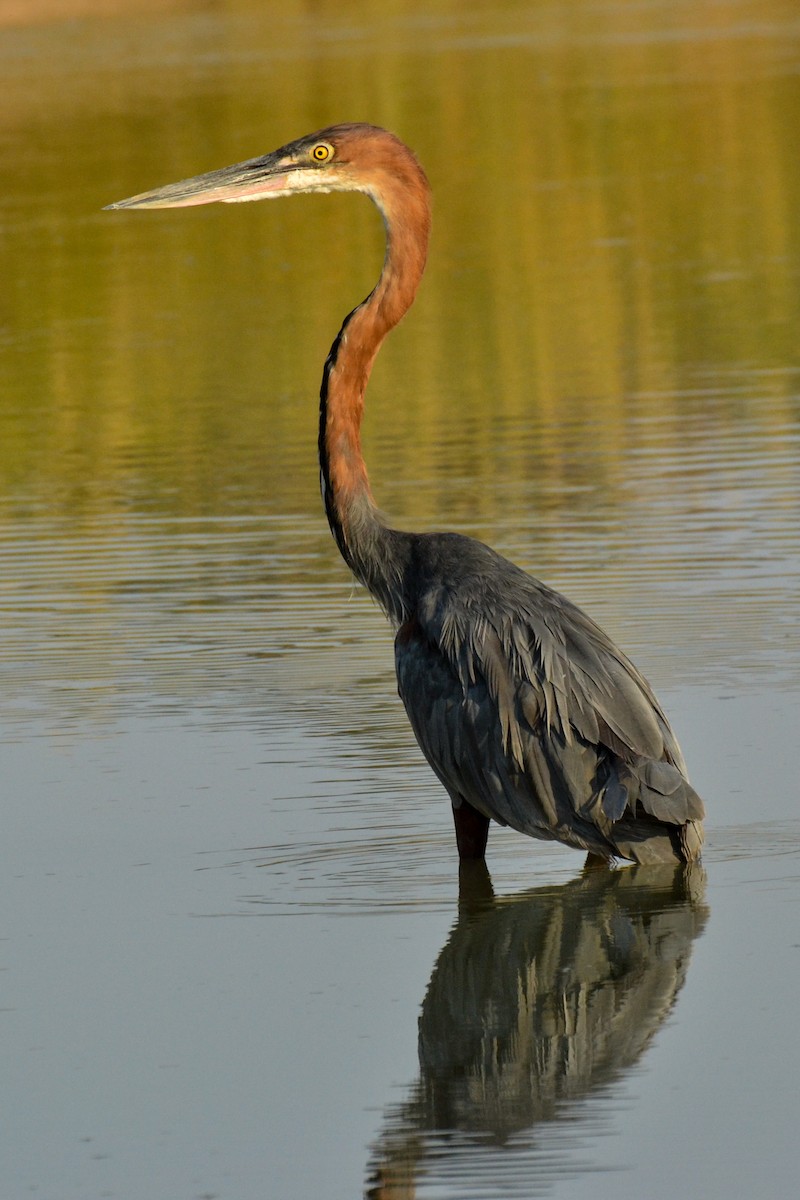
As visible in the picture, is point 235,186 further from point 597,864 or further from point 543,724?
point 597,864

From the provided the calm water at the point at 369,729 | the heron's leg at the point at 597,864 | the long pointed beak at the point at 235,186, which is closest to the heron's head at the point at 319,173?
the long pointed beak at the point at 235,186

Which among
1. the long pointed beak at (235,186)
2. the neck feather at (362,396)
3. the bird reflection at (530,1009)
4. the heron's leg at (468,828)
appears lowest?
the bird reflection at (530,1009)

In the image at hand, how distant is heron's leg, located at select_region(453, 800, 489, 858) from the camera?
7.55 m

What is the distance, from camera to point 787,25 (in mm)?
50500

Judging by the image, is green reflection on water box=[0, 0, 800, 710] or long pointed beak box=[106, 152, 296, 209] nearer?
long pointed beak box=[106, 152, 296, 209]

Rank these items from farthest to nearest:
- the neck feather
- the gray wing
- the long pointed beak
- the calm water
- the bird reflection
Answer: the long pointed beak
the neck feather
the gray wing
the calm water
the bird reflection

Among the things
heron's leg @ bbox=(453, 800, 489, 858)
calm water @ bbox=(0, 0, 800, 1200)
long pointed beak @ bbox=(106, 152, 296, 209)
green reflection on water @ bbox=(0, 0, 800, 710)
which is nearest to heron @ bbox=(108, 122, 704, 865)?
heron's leg @ bbox=(453, 800, 489, 858)

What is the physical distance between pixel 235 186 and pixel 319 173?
1.15 ft

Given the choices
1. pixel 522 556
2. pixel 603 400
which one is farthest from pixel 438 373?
pixel 522 556

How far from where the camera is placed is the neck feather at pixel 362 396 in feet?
27.5

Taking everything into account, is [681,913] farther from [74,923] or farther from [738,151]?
[738,151]

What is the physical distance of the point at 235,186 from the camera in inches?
352

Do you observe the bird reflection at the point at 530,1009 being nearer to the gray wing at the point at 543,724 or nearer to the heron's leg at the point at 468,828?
the heron's leg at the point at 468,828

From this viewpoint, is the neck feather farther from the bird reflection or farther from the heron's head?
the bird reflection
